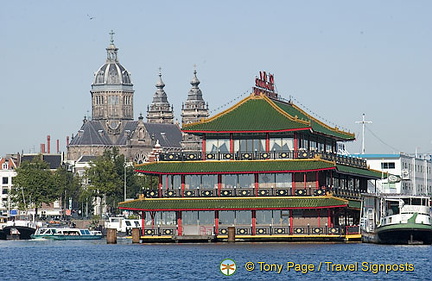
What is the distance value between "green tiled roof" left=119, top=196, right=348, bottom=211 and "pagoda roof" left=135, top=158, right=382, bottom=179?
2.91m

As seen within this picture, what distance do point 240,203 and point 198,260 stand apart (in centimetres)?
2938

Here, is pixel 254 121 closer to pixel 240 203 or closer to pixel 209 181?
pixel 209 181

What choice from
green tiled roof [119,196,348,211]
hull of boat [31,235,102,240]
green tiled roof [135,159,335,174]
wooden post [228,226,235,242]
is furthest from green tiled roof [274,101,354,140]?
hull of boat [31,235,102,240]

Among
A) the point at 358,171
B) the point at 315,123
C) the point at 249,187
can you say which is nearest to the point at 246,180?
the point at 249,187

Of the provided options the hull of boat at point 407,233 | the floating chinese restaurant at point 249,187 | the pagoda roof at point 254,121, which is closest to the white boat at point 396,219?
the hull of boat at point 407,233

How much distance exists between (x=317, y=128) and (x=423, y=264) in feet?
158

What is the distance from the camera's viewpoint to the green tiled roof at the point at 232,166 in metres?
133

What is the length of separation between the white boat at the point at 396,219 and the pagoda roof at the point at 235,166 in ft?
19.0

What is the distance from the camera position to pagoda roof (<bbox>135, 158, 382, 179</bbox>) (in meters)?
133

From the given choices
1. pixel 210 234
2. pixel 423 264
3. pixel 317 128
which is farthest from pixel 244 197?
pixel 423 264

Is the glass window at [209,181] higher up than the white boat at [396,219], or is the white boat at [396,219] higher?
the glass window at [209,181]

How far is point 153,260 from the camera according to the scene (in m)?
106

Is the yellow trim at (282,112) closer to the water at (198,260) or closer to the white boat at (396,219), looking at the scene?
the white boat at (396,219)

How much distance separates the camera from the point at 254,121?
13788 cm
